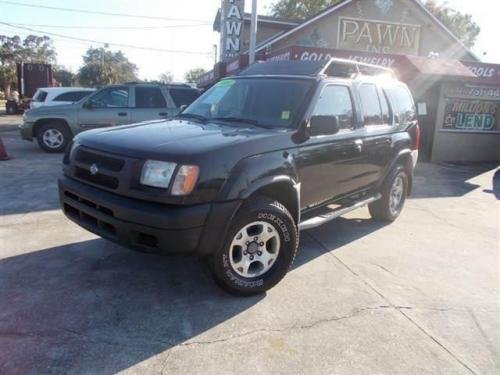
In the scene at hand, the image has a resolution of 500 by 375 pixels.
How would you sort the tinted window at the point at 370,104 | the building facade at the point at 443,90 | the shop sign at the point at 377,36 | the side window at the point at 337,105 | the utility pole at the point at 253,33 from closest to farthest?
1. the side window at the point at 337,105
2. the tinted window at the point at 370,104
3. the building facade at the point at 443,90
4. the utility pole at the point at 253,33
5. the shop sign at the point at 377,36

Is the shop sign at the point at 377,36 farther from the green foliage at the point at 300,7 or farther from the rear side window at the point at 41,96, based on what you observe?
the green foliage at the point at 300,7

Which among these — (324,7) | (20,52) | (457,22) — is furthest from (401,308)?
(20,52)

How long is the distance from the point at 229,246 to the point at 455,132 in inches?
491

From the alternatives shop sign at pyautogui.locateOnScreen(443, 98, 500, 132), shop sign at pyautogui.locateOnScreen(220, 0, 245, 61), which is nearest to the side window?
shop sign at pyautogui.locateOnScreen(443, 98, 500, 132)

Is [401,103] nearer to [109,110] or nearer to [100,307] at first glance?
[100,307]

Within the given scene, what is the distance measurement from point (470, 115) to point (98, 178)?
44.1 feet

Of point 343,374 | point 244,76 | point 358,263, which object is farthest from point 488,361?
point 244,76

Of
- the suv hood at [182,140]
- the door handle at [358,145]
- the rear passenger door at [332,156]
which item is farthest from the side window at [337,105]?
the suv hood at [182,140]

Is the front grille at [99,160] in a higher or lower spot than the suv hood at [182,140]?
lower

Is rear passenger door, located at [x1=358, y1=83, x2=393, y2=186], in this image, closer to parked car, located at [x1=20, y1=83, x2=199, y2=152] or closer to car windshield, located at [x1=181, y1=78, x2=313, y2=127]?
car windshield, located at [x1=181, y1=78, x2=313, y2=127]

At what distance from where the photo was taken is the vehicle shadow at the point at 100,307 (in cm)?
295

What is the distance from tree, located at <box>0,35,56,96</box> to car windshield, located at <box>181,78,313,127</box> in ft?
183

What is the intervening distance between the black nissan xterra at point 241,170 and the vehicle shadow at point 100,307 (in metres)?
0.43

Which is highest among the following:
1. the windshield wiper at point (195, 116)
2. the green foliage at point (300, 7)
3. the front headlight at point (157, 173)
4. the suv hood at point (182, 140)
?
the green foliage at point (300, 7)
